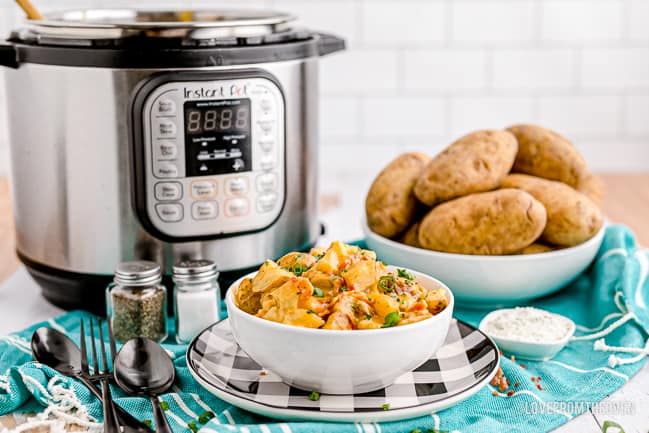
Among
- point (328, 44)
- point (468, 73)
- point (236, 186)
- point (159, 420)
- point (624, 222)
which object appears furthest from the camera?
point (468, 73)

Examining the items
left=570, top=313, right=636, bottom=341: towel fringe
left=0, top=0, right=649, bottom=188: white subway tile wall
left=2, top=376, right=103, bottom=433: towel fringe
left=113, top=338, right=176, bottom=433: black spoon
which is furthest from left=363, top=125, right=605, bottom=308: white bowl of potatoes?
left=0, top=0, right=649, bottom=188: white subway tile wall

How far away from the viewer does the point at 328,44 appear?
1172 millimetres

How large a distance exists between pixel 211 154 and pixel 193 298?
0.18 meters

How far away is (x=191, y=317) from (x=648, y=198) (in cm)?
111

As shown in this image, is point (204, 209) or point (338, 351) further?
point (204, 209)

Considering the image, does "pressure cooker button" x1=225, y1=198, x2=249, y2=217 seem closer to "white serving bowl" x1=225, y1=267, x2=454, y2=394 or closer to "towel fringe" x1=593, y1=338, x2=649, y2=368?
"white serving bowl" x1=225, y1=267, x2=454, y2=394

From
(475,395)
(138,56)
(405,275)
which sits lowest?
(475,395)

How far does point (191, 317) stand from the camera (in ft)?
3.33

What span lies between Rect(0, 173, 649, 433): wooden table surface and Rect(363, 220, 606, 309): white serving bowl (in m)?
0.19

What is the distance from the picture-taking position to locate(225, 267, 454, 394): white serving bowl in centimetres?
75

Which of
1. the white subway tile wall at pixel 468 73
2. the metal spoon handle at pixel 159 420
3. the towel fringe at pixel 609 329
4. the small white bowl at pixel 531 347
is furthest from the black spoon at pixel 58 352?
the white subway tile wall at pixel 468 73

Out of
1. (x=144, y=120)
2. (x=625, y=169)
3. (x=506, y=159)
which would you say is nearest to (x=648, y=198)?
(x=625, y=169)

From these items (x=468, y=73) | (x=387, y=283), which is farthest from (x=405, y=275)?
(x=468, y=73)

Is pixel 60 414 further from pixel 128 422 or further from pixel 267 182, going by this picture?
pixel 267 182
